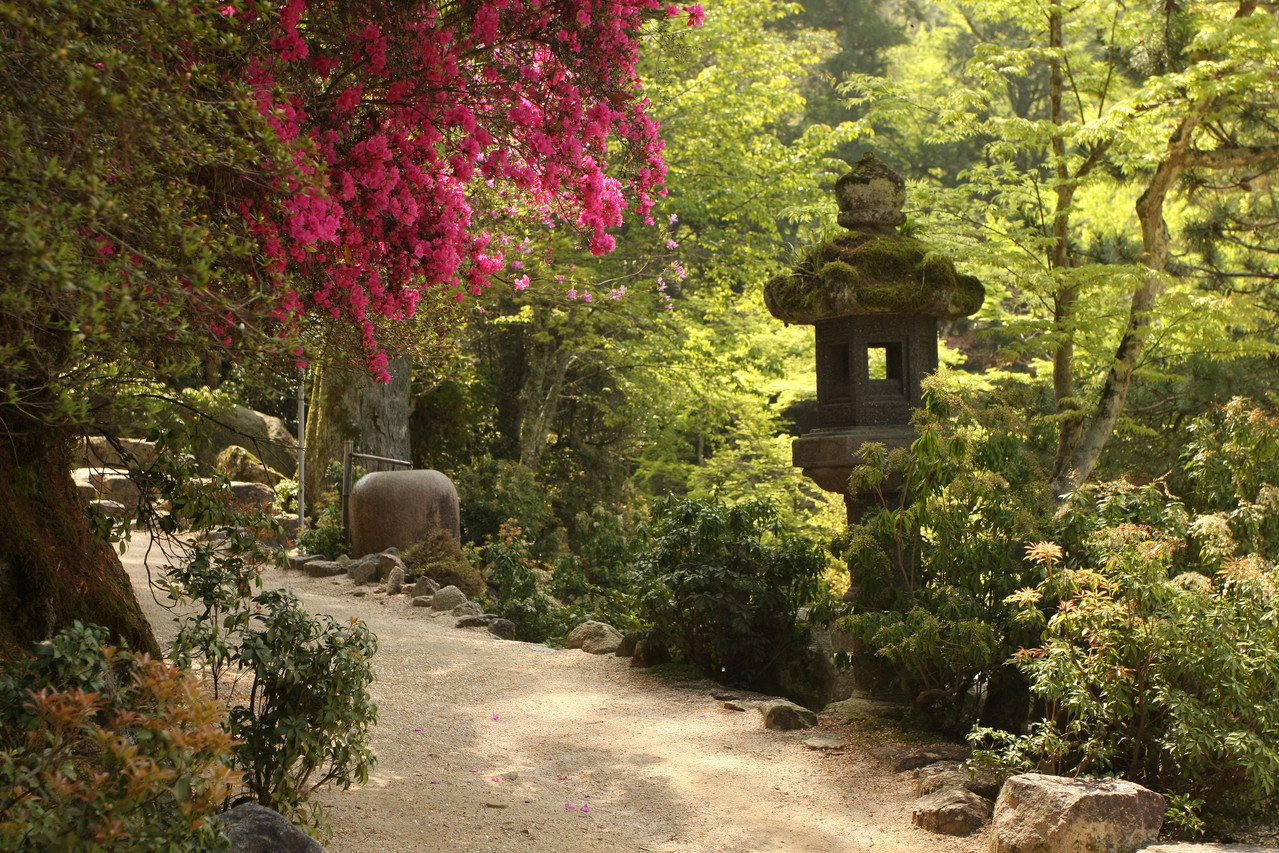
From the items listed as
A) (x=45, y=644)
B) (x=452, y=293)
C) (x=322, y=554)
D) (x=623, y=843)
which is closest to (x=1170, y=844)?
(x=623, y=843)

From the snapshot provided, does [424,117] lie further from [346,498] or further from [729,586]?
[346,498]

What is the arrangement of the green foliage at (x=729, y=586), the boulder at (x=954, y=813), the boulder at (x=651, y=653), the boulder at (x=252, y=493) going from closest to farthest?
the boulder at (x=954, y=813), the green foliage at (x=729, y=586), the boulder at (x=651, y=653), the boulder at (x=252, y=493)

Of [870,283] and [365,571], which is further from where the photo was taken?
[365,571]

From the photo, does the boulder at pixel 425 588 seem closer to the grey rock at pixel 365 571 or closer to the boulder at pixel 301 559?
the grey rock at pixel 365 571

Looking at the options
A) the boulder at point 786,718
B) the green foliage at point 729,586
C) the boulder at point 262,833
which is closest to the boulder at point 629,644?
the green foliage at point 729,586

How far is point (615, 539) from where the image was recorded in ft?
36.6

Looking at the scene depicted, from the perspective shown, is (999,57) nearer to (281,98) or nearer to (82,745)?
(281,98)

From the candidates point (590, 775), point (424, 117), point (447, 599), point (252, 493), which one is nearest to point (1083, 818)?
point (590, 775)

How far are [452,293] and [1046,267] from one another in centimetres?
602

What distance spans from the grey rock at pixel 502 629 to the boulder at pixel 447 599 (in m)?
0.58

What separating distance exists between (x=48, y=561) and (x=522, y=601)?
5.34 m

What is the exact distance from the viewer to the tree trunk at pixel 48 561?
3250mm

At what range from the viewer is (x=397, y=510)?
982 centimetres

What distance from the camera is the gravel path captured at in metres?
3.70
